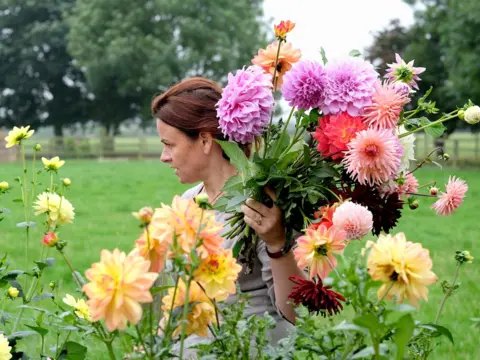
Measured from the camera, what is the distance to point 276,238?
186 centimetres

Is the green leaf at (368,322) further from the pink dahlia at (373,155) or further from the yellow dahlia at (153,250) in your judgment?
the pink dahlia at (373,155)

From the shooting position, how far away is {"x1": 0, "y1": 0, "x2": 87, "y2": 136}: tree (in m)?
33.4

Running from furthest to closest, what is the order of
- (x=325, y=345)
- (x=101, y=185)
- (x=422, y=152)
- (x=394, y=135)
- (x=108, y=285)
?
(x=422, y=152)
(x=101, y=185)
(x=394, y=135)
(x=325, y=345)
(x=108, y=285)

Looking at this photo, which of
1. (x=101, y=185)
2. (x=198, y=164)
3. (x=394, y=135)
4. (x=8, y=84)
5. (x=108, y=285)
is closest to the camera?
(x=108, y=285)

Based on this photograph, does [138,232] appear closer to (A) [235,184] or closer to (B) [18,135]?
(B) [18,135]

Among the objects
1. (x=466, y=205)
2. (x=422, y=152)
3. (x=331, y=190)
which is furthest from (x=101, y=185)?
(x=422, y=152)

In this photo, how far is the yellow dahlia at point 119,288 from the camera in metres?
1.00

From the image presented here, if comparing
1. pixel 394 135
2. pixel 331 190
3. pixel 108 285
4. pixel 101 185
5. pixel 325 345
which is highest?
pixel 394 135

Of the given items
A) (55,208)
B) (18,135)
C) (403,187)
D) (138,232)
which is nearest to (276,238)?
(403,187)

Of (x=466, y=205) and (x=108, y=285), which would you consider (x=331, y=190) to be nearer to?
(x=108, y=285)

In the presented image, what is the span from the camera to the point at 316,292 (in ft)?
4.27

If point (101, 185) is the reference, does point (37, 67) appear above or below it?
above

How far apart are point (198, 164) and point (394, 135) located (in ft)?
3.97

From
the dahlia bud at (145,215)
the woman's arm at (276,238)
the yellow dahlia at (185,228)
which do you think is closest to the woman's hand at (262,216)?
the woman's arm at (276,238)
